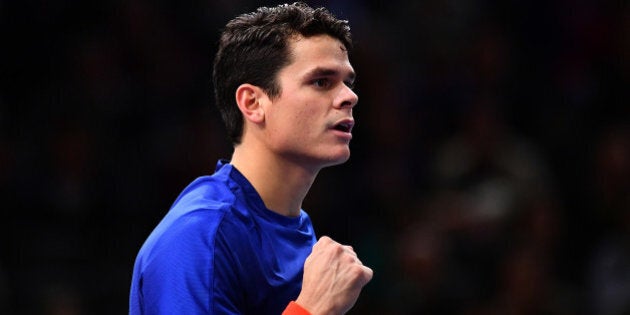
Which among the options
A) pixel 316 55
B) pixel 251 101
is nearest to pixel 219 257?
pixel 251 101

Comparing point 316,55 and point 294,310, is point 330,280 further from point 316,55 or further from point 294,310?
point 316,55

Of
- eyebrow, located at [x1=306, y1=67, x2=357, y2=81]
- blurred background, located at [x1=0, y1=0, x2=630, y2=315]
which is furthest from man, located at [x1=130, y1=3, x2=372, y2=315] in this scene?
blurred background, located at [x1=0, y1=0, x2=630, y2=315]

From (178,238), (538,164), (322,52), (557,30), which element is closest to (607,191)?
(538,164)

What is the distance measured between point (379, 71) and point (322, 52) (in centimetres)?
373

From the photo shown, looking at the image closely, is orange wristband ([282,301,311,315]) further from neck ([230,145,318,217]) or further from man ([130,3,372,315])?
neck ([230,145,318,217])

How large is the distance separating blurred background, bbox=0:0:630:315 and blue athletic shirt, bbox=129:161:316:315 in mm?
2713

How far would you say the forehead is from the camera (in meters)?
3.00

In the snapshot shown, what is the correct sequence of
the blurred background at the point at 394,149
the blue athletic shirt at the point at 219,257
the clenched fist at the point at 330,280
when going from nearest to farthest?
1. the blue athletic shirt at the point at 219,257
2. the clenched fist at the point at 330,280
3. the blurred background at the point at 394,149

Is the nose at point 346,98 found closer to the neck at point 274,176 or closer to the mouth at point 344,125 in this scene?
the mouth at point 344,125

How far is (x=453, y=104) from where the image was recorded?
6.62 m

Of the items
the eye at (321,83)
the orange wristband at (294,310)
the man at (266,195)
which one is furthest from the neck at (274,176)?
the orange wristband at (294,310)

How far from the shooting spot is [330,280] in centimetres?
272

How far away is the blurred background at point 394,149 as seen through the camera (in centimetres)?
570

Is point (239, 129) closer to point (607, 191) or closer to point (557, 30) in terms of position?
point (607, 191)
